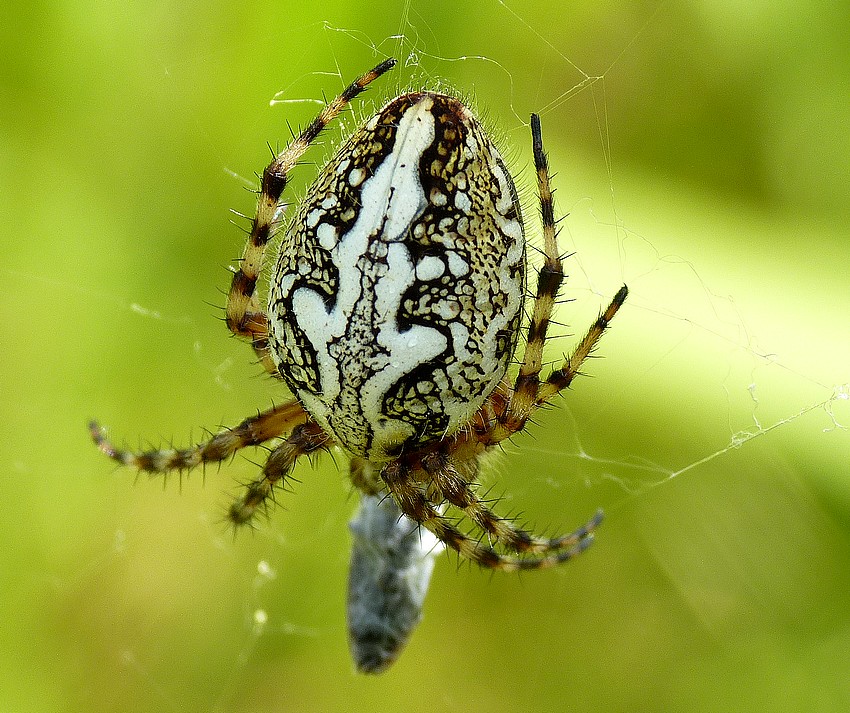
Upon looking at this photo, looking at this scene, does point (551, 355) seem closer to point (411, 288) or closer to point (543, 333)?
point (543, 333)

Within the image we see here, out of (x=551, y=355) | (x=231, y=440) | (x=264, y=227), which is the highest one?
(x=264, y=227)

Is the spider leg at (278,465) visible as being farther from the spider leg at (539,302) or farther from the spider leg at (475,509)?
the spider leg at (539,302)

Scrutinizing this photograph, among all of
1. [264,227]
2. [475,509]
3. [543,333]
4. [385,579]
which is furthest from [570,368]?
[385,579]

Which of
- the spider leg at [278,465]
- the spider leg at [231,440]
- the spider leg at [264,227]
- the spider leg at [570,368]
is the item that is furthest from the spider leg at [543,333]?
the spider leg at [231,440]

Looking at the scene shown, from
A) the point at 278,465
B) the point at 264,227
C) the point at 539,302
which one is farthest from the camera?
the point at 278,465

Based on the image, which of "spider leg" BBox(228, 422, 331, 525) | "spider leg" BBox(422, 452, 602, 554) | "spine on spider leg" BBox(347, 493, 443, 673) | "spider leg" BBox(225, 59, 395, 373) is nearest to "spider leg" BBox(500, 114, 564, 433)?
"spider leg" BBox(422, 452, 602, 554)

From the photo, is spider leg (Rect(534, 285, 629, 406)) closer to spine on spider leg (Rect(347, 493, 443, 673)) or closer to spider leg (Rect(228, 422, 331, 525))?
spider leg (Rect(228, 422, 331, 525))
